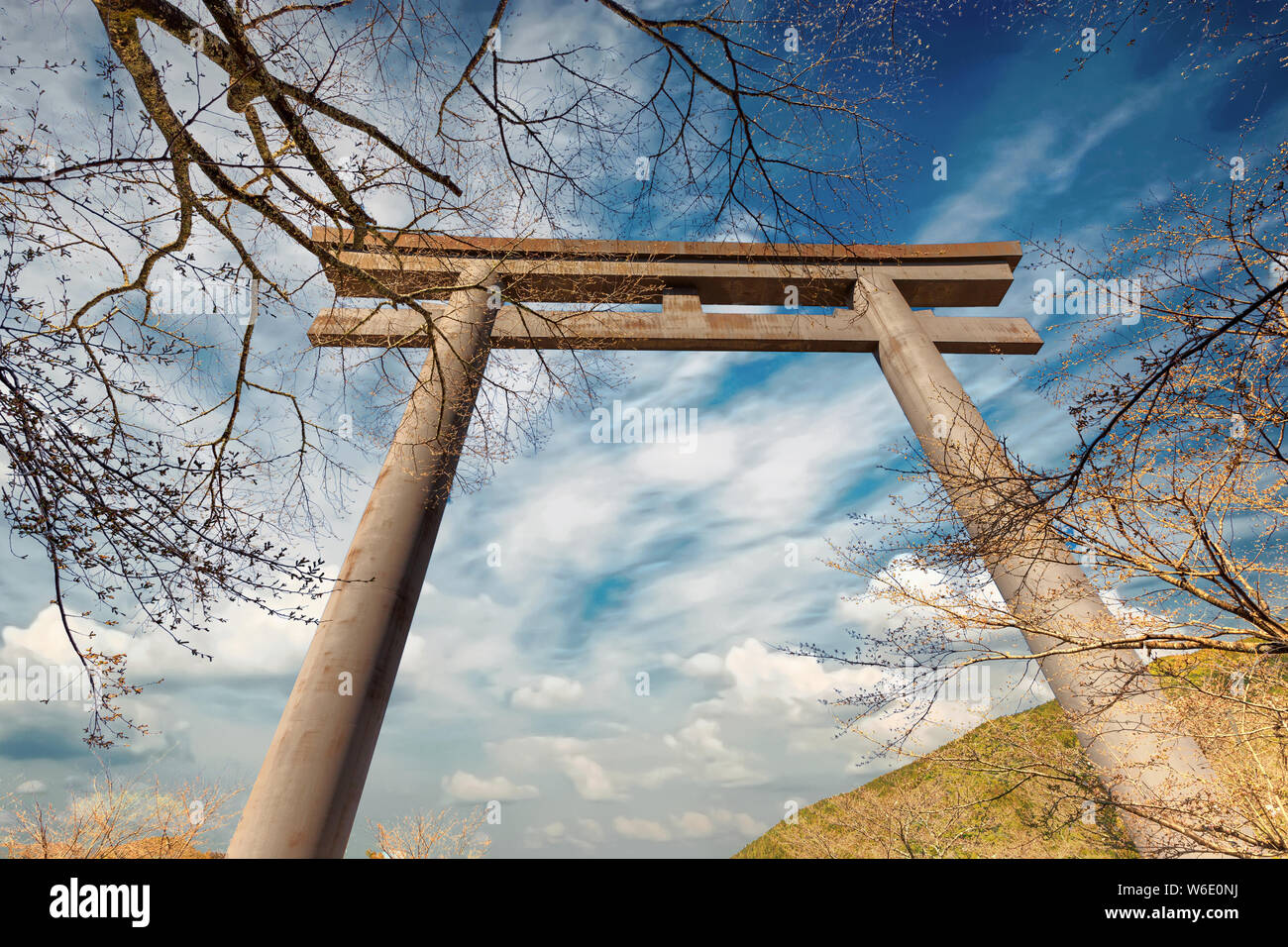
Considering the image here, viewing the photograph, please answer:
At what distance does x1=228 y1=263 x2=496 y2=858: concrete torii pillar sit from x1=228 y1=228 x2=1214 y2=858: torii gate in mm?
16

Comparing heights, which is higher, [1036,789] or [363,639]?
[363,639]

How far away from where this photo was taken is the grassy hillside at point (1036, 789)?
197 inches

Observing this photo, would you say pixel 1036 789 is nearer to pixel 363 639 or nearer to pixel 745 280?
pixel 745 280

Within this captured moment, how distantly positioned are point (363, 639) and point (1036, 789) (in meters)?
15.0

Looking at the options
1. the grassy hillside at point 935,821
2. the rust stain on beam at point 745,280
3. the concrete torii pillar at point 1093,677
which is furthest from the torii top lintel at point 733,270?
the grassy hillside at point 935,821

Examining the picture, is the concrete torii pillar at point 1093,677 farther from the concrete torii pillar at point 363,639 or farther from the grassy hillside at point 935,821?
the grassy hillside at point 935,821

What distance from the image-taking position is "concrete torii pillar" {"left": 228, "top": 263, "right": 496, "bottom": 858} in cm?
452

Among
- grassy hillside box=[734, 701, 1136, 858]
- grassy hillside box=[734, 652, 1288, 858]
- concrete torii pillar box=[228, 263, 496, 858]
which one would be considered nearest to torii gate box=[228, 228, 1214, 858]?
concrete torii pillar box=[228, 263, 496, 858]

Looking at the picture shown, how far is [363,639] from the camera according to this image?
5293 millimetres

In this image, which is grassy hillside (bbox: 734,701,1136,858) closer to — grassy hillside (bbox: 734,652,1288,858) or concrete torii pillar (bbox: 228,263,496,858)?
grassy hillside (bbox: 734,652,1288,858)

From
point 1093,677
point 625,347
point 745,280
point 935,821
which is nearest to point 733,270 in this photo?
point 745,280
